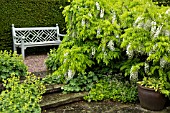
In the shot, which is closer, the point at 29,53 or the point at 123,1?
the point at 123,1

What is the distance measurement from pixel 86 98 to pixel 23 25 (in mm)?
3422

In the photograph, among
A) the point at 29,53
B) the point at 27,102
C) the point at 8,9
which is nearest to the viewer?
the point at 27,102

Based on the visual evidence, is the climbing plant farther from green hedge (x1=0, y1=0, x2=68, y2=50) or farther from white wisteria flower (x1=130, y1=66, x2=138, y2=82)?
green hedge (x1=0, y1=0, x2=68, y2=50)

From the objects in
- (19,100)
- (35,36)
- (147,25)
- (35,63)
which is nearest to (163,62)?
(147,25)

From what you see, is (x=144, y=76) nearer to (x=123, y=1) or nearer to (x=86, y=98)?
(x=86, y=98)

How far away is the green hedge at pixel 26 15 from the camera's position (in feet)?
20.9

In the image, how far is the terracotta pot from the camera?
373 centimetres

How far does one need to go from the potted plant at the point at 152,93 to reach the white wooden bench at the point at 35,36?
10.8 ft

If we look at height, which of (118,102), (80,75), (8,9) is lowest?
(118,102)

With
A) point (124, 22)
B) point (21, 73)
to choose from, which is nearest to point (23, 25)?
point (21, 73)

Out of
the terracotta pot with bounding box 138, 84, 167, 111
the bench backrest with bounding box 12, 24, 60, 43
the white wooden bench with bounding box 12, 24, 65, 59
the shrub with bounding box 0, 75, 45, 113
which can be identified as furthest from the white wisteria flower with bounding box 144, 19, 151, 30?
the bench backrest with bounding box 12, 24, 60, 43

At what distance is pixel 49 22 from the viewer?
7121 millimetres

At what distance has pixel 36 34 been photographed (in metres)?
6.80

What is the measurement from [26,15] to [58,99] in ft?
11.3
